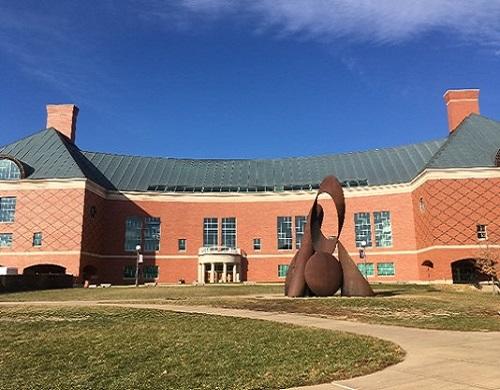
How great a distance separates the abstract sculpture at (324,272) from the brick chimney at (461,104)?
3455 centimetres

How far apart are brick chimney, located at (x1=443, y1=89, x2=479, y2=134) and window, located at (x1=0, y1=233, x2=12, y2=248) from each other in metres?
51.0

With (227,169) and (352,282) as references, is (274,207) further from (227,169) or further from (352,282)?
(352,282)

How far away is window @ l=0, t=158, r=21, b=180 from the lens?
164 ft

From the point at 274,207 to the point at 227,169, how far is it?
10.5m

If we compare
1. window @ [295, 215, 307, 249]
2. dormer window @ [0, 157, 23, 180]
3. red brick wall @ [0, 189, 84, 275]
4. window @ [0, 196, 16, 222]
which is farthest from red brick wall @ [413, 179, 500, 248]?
window @ [0, 196, 16, 222]

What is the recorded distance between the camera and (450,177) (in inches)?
1826

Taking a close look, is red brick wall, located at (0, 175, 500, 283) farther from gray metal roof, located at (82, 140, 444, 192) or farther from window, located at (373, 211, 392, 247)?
gray metal roof, located at (82, 140, 444, 192)

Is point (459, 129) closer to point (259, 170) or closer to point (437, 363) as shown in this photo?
point (259, 170)

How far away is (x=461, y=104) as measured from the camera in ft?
180

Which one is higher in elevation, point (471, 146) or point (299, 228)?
point (471, 146)

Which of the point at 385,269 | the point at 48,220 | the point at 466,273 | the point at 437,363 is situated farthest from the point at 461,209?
the point at 48,220

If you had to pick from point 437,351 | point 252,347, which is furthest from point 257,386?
point 437,351

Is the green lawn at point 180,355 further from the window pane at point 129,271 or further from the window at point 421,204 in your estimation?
the window pane at point 129,271

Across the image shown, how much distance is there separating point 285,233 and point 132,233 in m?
18.7
